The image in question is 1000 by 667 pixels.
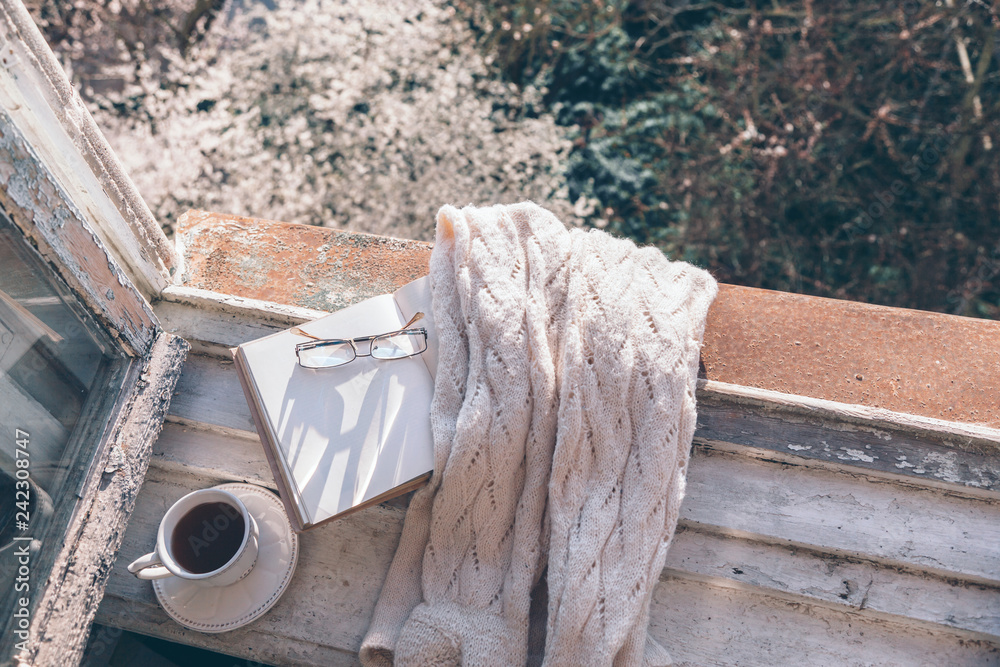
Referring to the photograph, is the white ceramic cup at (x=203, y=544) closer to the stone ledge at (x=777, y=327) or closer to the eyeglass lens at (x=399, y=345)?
the eyeglass lens at (x=399, y=345)

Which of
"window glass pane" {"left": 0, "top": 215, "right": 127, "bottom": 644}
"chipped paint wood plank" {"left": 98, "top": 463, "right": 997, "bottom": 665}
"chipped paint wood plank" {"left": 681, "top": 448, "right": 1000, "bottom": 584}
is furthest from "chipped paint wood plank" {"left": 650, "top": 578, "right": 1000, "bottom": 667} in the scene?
"window glass pane" {"left": 0, "top": 215, "right": 127, "bottom": 644}

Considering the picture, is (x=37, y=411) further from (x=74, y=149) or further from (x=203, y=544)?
(x=74, y=149)

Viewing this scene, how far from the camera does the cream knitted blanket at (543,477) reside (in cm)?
109

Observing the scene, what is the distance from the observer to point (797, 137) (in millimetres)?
2639

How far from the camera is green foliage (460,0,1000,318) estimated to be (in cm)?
247

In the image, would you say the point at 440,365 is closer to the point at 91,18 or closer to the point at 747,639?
the point at 747,639

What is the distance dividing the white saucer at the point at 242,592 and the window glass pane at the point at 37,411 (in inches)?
8.6

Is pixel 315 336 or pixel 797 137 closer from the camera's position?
pixel 315 336

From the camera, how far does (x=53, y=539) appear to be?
1.02 meters

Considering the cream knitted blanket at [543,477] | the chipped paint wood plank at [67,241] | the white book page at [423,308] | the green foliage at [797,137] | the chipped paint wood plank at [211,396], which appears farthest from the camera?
the green foliage at [797,137]

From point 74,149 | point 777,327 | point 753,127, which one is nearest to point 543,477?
point 777,327

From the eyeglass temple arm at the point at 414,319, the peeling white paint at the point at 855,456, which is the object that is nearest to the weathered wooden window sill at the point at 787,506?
the peeling white paint at the point at 855,456

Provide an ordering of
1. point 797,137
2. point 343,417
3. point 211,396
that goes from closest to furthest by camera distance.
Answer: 1. point 343,417
2. point 211,396
3. point 797,137

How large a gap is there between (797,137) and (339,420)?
2474 millimetres
